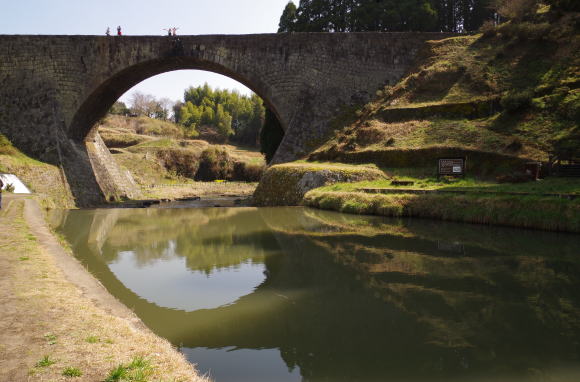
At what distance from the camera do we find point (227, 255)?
1191 cm

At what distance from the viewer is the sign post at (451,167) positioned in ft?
74.5

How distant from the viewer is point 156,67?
3497 centimetres

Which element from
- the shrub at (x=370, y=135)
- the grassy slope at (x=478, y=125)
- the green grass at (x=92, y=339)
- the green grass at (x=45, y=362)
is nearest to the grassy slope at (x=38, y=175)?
the grassy slope at (x=478, y=125)

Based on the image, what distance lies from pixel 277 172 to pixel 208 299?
19.5 m

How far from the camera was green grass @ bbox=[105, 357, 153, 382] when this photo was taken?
360cm

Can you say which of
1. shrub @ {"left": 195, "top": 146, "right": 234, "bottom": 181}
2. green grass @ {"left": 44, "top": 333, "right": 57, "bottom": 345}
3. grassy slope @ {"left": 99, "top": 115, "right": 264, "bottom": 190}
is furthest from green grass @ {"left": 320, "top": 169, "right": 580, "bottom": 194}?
shrub @ {"left": 195, "top": 146, "right": 234, "bottom": 181}

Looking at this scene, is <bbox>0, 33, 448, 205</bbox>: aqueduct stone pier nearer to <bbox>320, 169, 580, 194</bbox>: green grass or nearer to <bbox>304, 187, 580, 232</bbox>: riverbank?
<bbox>320, 169, 580, 194</bbox>: green grass

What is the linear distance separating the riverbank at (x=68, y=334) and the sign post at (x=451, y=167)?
19638 mm

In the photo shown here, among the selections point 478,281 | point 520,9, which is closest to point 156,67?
point 520,9

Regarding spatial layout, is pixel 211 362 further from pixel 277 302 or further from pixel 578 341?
pixel 578 341

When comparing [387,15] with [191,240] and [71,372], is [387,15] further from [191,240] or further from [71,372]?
[71,372]

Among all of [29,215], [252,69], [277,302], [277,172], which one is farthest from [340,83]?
[277,302]

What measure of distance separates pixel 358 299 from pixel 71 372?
517cm

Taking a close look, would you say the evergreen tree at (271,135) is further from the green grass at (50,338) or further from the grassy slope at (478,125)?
the green grass at (50,338)
